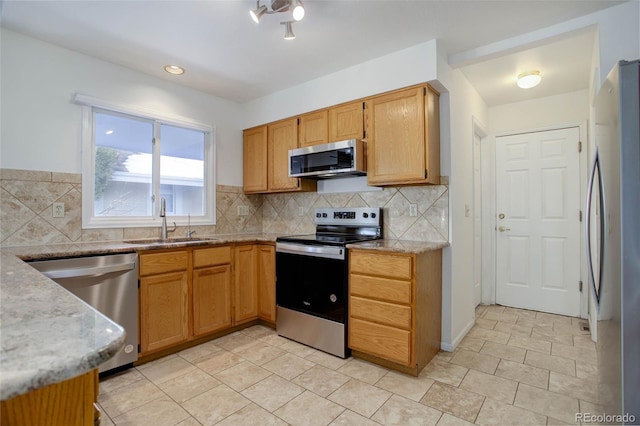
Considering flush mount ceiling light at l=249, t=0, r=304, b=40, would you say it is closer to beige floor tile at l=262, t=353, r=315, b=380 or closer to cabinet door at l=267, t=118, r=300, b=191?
cabinet door at l=267, t=118, r=300, b=191

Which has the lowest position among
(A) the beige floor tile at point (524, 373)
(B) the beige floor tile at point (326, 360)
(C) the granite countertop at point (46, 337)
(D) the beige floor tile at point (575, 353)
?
(B) the beige floor tile at point (326, 360)

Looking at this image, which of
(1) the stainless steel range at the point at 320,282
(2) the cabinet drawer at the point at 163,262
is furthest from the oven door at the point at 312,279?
(2) the cabinet drawer at the point at 163,262

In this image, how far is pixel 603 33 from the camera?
2021 mm

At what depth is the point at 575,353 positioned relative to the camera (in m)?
2.48

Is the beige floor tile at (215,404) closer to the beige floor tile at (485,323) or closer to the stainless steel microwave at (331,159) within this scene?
the stainless steel microwave at (331,159)

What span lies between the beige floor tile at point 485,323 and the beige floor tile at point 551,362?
0.61 metres

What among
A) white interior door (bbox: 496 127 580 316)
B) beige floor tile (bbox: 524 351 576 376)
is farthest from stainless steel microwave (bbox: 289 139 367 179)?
white interior door (bbox: 496 127 580 316)

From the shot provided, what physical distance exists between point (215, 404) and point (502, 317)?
117 inches

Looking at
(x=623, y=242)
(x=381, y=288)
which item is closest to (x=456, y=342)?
(x=381, y=288)

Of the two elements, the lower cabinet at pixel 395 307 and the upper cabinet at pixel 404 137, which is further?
the upper cabinet at pixel 404 137

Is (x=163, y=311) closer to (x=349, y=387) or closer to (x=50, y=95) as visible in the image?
(x=349, y=387)

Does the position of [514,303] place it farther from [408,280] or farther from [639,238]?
[639,238]

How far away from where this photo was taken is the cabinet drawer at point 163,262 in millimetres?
2332

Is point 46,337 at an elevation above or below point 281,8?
below
